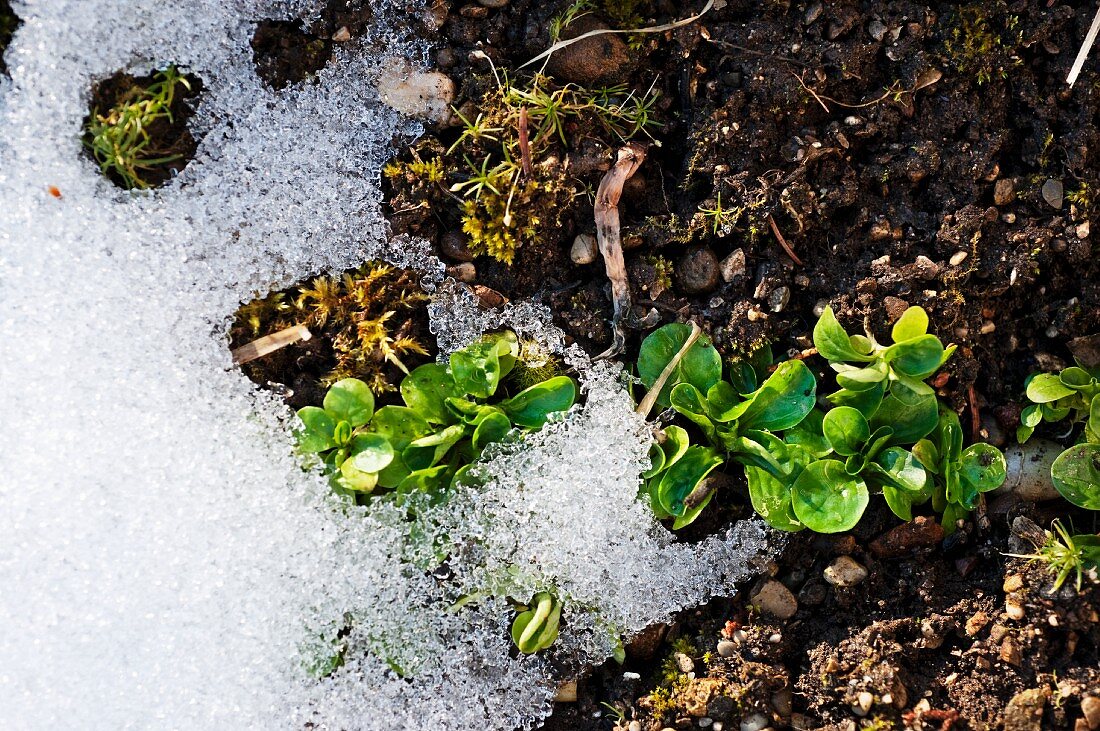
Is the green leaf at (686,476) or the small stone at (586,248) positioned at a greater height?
the small stone at (586,248)

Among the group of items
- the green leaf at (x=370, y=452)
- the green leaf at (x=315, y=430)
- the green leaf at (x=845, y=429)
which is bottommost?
the green leaf at (x=845, y=429)

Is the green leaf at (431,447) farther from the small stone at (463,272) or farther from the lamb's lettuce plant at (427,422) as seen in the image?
the small stone at (463,272)

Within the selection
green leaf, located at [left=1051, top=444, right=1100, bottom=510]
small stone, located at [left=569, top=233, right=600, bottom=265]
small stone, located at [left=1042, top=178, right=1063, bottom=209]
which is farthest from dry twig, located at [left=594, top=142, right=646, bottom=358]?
green leaf, located at [left=1051, top=444, right=1100, bottom=510]

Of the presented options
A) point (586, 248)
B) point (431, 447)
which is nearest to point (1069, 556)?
point (586, 248)

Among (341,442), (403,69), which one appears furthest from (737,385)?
(403,69)

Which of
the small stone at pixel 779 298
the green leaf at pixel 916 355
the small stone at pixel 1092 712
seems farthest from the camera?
the small stone at pixel 779 298

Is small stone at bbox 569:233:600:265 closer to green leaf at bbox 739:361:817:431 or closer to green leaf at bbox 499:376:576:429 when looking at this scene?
green leaf at bbox 499:376:576:429

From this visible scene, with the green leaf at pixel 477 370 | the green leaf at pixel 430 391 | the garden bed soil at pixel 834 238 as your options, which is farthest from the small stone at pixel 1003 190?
the green leaf at pixel 430 391
